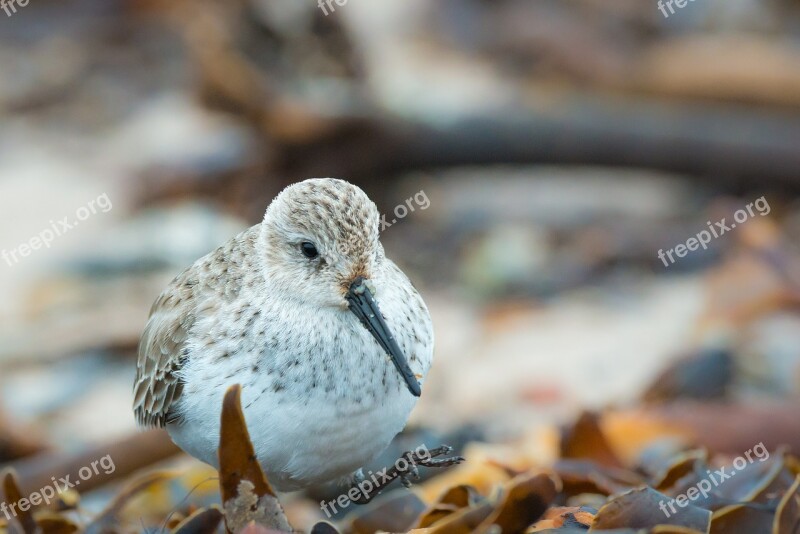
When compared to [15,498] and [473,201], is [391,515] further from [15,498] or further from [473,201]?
[473,201]

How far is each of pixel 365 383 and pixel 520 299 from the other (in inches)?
170

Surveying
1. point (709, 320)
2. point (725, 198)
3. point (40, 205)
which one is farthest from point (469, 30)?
point (709, 320)

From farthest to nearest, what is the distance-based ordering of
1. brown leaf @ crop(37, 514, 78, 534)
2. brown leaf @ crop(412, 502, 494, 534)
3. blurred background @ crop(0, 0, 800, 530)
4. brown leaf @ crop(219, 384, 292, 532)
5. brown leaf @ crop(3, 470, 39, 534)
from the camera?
blurred background @ crop(0, 0, 800, 530), brown leaf @ crop(37, 514, 78, 534), brown leaf @ crop(3, 470, 39, 534), brown leaf @ crop(412, 502, 494, 534), brown leaf @ crop(219, 384, 292, 532)

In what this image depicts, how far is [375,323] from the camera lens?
3.26 metres

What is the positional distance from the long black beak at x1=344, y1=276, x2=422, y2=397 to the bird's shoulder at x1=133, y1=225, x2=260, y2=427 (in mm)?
382

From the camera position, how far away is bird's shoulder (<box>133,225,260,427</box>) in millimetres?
3557

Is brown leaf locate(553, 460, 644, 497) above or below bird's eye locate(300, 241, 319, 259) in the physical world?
below

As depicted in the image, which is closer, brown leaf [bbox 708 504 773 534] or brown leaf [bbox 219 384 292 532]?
brown leaf [bbox 219 384 292 532]

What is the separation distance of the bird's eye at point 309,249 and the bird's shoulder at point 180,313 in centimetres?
20

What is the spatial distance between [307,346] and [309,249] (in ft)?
1.04

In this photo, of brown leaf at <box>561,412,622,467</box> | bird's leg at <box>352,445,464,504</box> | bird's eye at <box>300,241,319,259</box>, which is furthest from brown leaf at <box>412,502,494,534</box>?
brown leaf at <box>561,412,622,467</box>

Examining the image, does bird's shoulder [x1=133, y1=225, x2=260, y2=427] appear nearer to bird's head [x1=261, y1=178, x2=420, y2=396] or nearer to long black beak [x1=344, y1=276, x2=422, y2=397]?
bird's head [x1=261, y1=178, x2=420, y2=396]

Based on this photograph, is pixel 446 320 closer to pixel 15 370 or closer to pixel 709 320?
pixel 709 320

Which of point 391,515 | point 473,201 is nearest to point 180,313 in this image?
point 391,515
